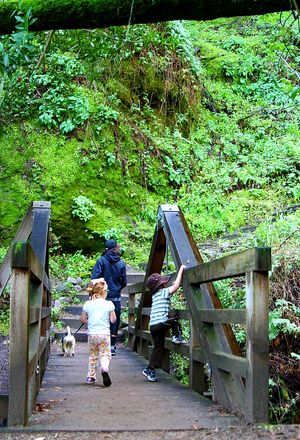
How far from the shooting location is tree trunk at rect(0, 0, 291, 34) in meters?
3.28

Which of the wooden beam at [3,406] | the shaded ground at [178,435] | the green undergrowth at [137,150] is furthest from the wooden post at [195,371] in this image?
the green undergrowth at [137,150]

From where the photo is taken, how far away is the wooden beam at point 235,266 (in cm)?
365

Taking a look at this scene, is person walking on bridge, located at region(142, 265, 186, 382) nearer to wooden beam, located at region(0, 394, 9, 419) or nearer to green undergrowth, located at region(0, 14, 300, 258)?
wooden beam, located at region(0, 394, 9, 419)

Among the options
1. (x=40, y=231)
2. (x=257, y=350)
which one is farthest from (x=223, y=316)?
(x=40, y=231)

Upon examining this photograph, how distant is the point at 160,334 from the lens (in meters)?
6.27

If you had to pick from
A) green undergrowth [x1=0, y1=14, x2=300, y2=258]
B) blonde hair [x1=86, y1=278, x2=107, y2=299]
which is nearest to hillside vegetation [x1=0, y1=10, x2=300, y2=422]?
green undergrowth [x1=0, y1=14, x2=300, y2=258]

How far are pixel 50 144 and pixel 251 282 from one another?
11.3m

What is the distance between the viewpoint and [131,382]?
5906 millimetres

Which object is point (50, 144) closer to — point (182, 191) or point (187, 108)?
point (182, 191)

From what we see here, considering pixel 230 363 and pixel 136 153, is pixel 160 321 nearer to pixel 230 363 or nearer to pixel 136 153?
pixel 230 363

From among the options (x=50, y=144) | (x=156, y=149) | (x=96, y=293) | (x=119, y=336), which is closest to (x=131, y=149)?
(x=156, y=149)

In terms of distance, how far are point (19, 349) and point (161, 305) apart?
8.78 ft

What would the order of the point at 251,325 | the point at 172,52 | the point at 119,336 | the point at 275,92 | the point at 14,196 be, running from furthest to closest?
A: 1. the point at 275,92
2. the point at 172,52
3. the point at 14,196
4. the point at 119,336
5. the point at 251,325

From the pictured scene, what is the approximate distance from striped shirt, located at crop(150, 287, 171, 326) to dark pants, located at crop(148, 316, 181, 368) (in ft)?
0.17
